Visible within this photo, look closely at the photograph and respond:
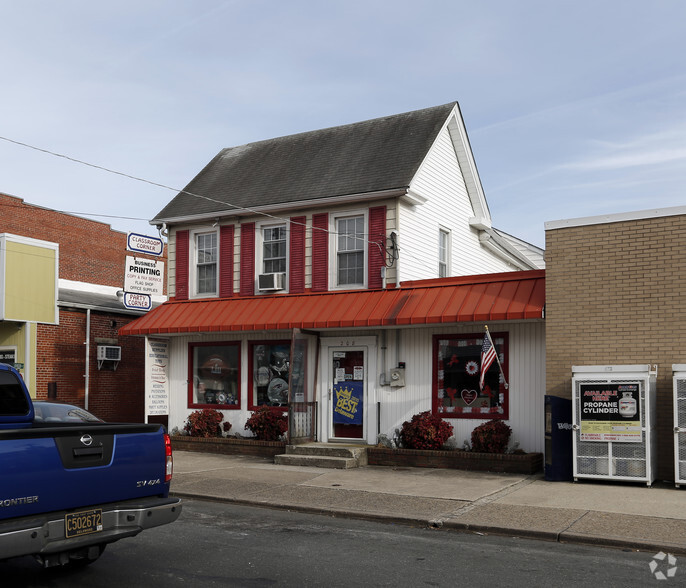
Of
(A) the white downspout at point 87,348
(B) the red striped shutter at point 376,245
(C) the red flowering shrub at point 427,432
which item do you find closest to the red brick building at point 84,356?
(A) the white downspout at point 87,348

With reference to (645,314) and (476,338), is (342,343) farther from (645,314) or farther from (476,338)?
(645,314)

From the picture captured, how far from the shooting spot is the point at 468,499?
10867mm

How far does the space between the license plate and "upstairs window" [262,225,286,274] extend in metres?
12.3

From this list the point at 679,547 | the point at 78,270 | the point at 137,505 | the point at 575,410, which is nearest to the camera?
the point at 137,505

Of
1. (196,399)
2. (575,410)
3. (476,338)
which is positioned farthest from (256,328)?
(575,410)

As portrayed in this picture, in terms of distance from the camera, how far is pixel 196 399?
61.6 ft

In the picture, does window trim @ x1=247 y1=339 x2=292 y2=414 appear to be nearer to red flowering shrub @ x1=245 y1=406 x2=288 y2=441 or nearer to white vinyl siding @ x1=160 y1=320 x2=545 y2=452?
white vinyl siding @ x1=160 y1=320 x2=545 y2=452

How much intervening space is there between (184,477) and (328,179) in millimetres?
7854

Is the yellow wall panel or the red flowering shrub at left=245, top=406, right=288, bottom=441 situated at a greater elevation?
the yellow wall panel

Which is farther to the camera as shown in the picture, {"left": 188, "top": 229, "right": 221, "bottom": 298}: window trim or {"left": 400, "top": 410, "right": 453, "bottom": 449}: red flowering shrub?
{"left": 188, "top": 229, "right": 221, "bottom": 298}: window trim

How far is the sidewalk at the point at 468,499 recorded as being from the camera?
346 inches

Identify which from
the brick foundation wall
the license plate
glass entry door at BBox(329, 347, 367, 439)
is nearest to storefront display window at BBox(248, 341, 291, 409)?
glass entry door at BBox(329, 347, 367, 439)

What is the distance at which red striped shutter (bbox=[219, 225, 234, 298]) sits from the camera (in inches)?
734

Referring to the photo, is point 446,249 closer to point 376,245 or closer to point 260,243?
point 376,245
